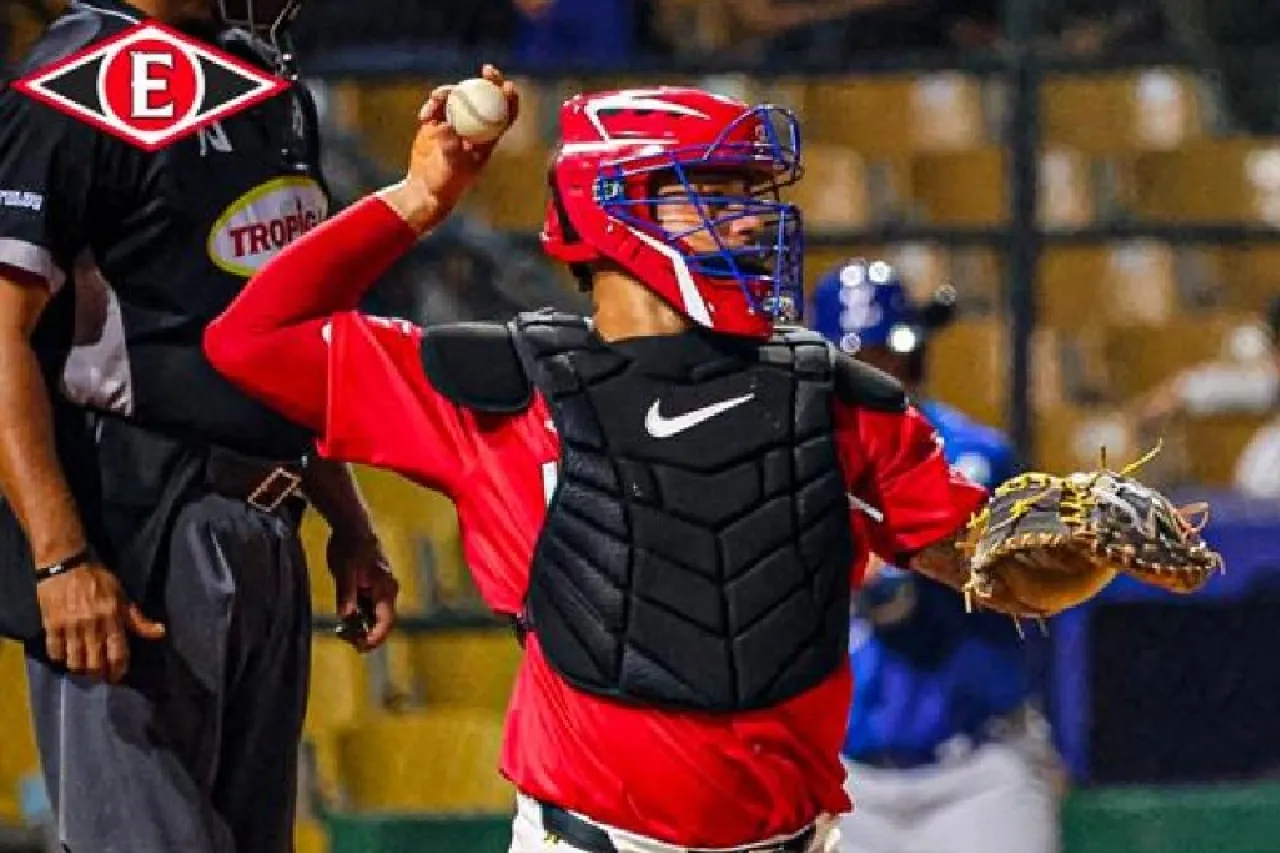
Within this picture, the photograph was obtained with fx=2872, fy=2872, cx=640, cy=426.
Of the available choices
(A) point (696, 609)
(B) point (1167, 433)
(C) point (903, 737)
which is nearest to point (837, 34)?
(B) point (1167, 433)

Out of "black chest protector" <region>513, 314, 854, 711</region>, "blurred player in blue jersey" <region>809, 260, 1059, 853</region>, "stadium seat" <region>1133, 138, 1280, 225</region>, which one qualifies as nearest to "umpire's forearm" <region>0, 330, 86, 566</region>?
"black chest protector" <region>513, 314, 854, 711</region>

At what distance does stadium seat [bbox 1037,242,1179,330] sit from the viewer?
855cm

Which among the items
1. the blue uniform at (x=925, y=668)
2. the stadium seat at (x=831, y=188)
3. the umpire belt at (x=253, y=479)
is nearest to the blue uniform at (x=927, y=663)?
the blue uniform at (x=925, y=668)

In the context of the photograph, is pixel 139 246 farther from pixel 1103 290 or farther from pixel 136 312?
pixel 1103 290

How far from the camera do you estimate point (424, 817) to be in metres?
5.96

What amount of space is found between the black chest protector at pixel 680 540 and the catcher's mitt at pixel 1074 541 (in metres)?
0.21

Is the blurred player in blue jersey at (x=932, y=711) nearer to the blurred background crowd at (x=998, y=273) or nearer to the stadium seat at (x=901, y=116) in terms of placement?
the blurred background crowd at (x=998, y=273)

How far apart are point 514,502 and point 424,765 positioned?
125 inches

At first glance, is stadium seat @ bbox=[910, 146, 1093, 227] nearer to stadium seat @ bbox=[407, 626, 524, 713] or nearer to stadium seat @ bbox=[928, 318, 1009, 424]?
stadium seat @ bbox=[928, 318, 1009, 424]

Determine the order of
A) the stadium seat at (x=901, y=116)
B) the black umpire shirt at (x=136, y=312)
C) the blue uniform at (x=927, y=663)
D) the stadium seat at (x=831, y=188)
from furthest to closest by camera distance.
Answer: the stadium seat at (x=901, y=116) → the stadium seat at (x=831, y=188) → the blue uniform at (x=927, y=663) → the black umpire shirt at (x=136, y=312)

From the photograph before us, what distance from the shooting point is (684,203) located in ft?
11.3

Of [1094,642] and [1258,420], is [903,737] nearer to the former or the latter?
[1094,642]

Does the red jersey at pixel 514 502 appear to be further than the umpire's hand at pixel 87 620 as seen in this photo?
No

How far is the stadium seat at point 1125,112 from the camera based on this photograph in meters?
8.51
